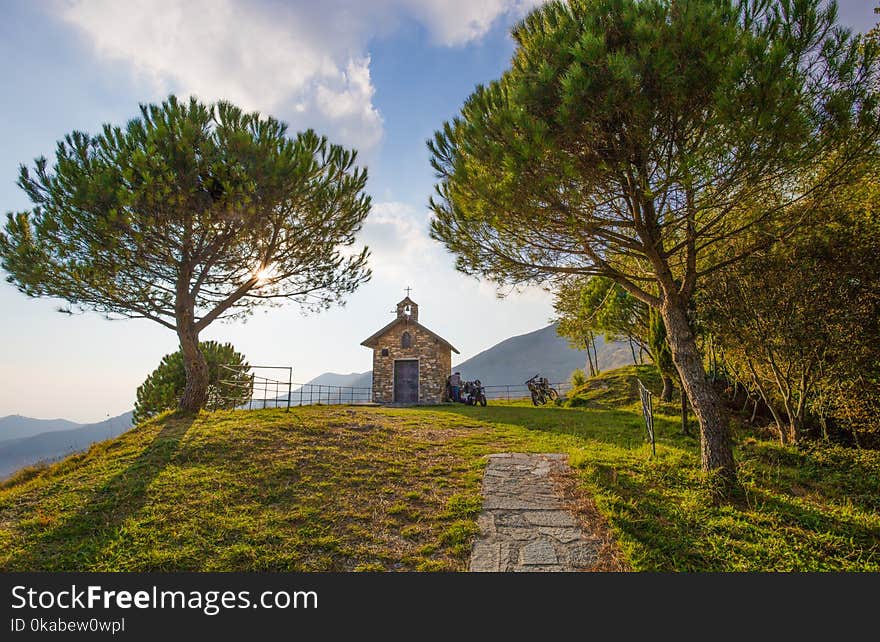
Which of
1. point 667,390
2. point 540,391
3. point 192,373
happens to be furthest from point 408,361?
point 667,390

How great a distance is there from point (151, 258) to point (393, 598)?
10.6m

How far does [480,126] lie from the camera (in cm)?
549

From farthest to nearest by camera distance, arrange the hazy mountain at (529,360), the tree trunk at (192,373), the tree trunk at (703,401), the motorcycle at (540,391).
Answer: the hazy mountain at (529,360)
the motorcycle at (540,391)
the tree trunk at (192,373)
the tree trunk at (703,401)

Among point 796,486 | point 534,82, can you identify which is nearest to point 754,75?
point 534,82

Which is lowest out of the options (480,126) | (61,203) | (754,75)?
(754,75)

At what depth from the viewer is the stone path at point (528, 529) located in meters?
3.51

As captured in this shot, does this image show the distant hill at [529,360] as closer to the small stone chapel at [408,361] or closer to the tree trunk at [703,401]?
the small stone chapel at [408,361]

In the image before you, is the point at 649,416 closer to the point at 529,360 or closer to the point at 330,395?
the point at 330,395

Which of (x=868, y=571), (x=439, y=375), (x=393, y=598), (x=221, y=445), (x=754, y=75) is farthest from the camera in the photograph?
(x=439, y=375)

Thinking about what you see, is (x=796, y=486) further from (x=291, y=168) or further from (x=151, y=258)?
(x=151, y=258)

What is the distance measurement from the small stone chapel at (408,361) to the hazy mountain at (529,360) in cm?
10900

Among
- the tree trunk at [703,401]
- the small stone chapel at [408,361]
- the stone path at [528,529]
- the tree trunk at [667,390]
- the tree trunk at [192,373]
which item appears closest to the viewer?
the stone path at [528,529]

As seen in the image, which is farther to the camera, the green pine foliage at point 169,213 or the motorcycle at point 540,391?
the motorcycle at point 540,391

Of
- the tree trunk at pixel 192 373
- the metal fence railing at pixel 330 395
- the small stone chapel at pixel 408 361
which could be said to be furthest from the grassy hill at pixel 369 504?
the small stone chapel at pixel 408 361
